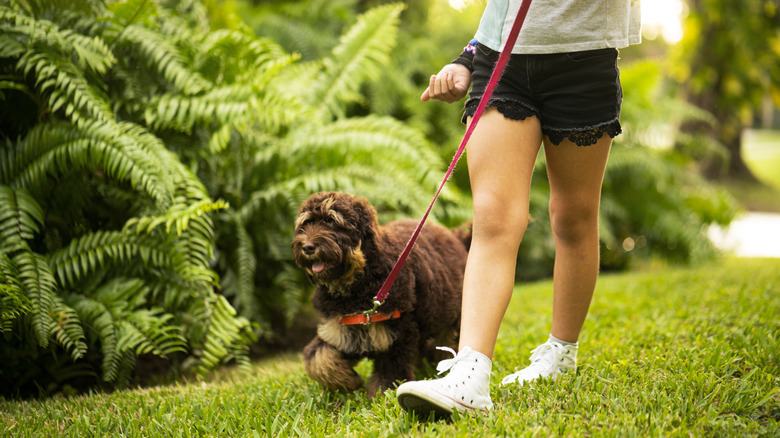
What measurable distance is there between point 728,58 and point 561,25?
13.6 m

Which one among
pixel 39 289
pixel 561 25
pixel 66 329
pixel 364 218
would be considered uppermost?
pixel 561 25

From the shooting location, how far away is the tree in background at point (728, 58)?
11648mm

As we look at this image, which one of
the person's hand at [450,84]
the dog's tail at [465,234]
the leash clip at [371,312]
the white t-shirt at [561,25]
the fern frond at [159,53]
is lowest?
the leash clip at [371,312]

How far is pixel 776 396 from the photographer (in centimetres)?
260

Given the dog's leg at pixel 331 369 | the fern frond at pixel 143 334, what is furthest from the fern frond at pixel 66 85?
the dog's leg at pixel 331 369

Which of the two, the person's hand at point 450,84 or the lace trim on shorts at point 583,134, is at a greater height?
the person's hand at point 450,84

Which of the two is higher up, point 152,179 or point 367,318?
point 152,179

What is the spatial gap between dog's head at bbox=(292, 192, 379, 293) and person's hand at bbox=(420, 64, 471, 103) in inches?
29.3

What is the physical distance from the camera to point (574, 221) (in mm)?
2908

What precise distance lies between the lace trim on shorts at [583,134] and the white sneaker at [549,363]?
111cm

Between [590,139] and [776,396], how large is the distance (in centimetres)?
141

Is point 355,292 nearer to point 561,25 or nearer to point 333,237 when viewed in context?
point 333,237

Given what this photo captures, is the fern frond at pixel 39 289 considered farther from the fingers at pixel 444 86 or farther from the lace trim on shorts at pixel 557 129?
the lace trim on shorts at pixel 557 129

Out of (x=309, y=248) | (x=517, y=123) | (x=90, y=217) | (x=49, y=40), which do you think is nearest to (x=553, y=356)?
(x=517, y=123)
